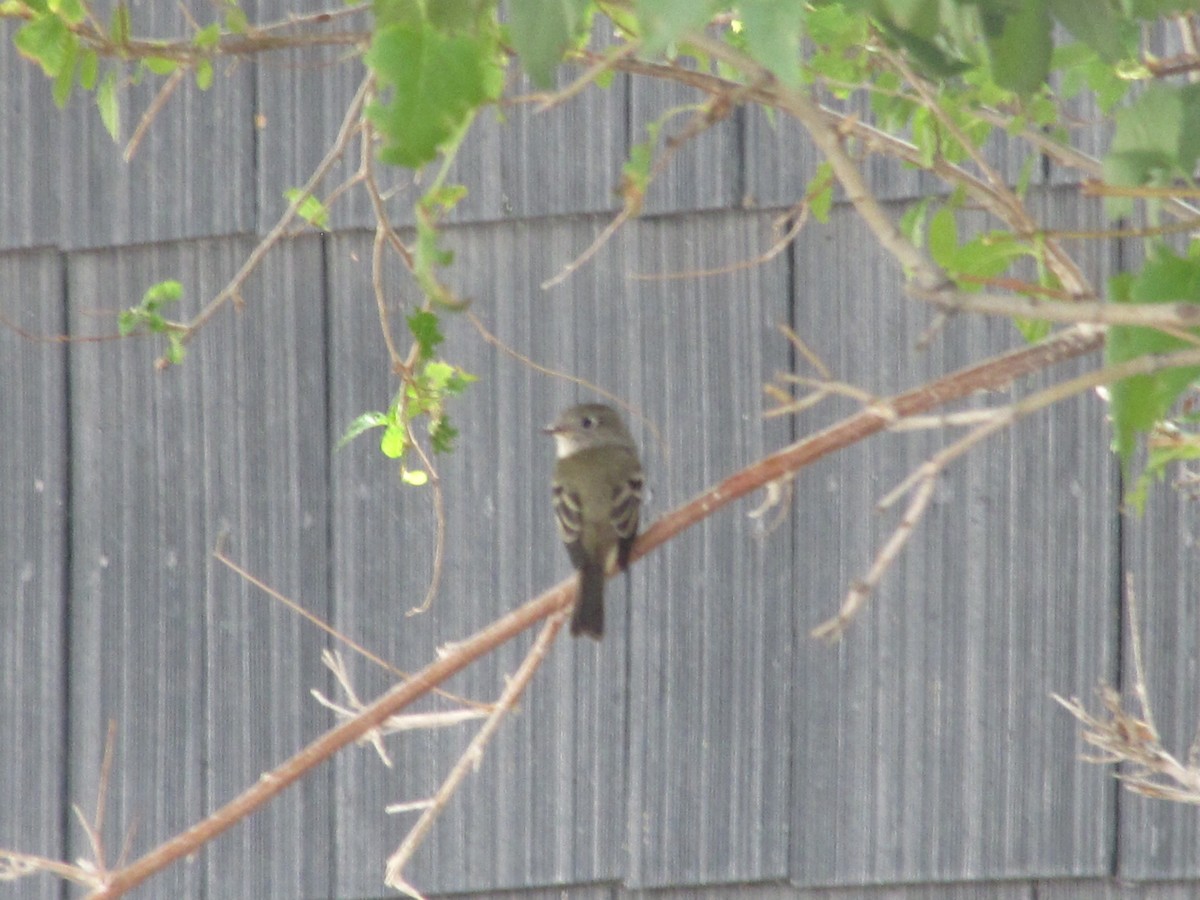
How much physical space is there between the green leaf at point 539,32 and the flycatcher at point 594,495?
5.36 feet

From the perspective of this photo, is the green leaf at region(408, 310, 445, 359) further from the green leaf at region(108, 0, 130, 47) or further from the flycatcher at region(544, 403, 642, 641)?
the green leaf at region(108, 0, 130, 47)

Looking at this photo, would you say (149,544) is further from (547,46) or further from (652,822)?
(547,46)

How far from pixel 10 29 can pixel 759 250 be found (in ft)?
6.45

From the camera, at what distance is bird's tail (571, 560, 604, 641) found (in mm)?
3471

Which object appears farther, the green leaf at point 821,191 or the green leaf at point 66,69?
the green leaf at point 821,191

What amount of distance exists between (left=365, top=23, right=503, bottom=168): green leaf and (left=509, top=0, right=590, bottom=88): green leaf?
7cm

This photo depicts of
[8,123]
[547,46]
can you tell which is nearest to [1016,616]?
[547,46]

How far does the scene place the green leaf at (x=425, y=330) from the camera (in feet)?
9.59

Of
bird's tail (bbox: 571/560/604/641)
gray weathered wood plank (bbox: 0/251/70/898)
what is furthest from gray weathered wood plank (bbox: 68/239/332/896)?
bird's tail (bbox: 571/560/604/641)

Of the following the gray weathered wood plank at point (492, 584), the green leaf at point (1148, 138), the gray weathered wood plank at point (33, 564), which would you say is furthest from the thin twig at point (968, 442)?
the gray weathered wood plank at point (33, 564)

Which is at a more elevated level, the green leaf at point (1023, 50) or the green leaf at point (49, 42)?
the green leaf at point (49, 42)

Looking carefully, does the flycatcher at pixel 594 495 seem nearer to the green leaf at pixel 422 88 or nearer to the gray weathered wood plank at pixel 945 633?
the gray weathered wood plank at pixel 945 633

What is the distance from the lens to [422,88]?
1653mm

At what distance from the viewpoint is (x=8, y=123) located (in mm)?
4207
